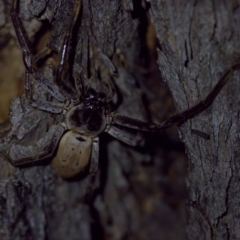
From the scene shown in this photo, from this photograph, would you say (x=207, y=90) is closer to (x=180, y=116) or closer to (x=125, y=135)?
(x=180, y=116)

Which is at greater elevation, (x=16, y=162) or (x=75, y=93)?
(x=75, y=93)

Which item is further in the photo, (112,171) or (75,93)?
(112,171)

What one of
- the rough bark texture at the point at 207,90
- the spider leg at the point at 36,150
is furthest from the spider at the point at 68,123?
the rough bark texture at the point at 207,90

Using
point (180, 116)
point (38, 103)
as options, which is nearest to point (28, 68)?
point (38, 103)

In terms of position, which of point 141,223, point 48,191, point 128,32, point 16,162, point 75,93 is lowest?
point 141,223

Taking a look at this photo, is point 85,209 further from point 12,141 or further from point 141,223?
point 12,141

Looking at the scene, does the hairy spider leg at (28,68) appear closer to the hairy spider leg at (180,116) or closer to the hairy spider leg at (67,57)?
the hairy spider leg at (67,57)

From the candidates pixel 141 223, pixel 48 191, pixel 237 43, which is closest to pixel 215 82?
pixel 237 43
